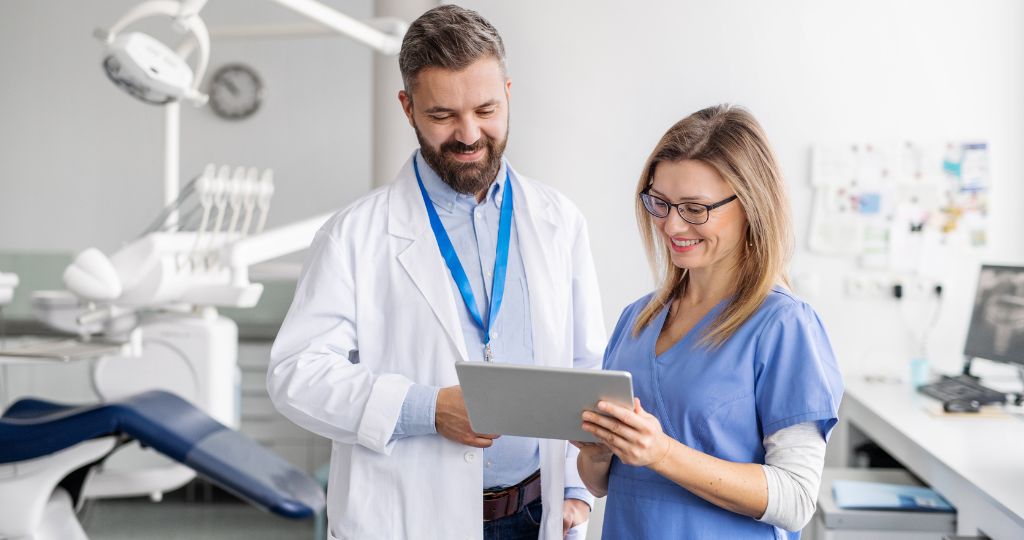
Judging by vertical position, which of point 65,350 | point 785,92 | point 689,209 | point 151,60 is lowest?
point 65,350

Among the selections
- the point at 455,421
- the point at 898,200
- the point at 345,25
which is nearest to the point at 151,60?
the point at 345,25

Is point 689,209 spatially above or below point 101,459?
above

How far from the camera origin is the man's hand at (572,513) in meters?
1.71

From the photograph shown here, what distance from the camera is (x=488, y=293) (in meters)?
1.64

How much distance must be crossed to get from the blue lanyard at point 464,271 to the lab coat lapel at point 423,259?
0.05ft

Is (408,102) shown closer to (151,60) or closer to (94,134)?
(151,60)

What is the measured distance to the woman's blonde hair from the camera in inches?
51.8

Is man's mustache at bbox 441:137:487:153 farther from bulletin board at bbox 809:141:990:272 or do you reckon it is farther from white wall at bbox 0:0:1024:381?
bulletin board at bbox 809:141:990:272

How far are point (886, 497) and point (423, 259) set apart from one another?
153cm

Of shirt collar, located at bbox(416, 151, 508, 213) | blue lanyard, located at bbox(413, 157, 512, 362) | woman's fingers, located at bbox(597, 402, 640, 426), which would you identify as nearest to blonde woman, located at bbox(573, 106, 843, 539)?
woman's fingers, located at bbox(597, 402, 640, 426)

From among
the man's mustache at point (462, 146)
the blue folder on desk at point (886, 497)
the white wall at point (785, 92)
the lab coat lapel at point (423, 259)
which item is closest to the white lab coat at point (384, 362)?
the lab coat lapel at point (423, 259)

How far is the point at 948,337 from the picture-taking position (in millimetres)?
3408

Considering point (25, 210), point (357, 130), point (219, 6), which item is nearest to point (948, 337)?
point (357, 130)

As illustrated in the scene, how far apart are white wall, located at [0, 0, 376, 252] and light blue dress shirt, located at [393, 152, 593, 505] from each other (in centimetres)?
356
